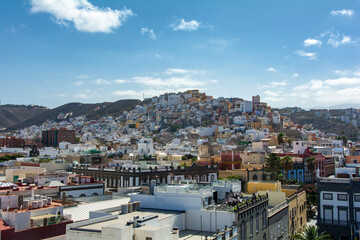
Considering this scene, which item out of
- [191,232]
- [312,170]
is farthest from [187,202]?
[312,170]

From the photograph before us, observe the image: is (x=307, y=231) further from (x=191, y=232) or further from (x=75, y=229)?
(x=75, y=229)

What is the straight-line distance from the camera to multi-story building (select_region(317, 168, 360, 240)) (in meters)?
32.8

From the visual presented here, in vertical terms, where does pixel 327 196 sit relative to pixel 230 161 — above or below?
below

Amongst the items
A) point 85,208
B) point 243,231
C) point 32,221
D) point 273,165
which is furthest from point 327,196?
point 32,221

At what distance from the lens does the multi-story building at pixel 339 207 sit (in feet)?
107

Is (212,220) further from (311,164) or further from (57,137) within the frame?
(57,137)

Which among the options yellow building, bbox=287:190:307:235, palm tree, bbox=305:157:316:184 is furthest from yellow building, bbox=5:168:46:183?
palm tree, bbox=305:157:316:184

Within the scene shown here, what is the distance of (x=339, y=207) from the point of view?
33656 mm

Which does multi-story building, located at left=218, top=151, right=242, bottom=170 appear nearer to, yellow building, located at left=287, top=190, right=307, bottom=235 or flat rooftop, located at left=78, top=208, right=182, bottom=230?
yellow building, located at left=287, top=190, right=307, bottom=235

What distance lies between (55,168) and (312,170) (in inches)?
1584

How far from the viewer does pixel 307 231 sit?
25.8m

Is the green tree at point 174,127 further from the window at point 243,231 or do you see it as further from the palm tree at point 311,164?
the window at point 243,231

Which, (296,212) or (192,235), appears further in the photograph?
(296,212)

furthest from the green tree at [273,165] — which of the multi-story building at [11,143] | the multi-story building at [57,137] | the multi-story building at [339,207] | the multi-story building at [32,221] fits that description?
the multi-story building at [57,137]
